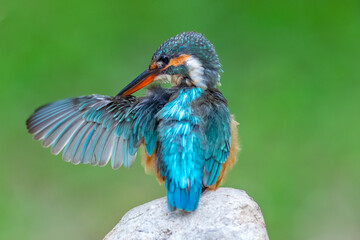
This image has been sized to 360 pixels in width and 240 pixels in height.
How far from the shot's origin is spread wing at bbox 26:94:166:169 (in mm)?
3555

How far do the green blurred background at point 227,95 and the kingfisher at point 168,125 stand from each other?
1886mm

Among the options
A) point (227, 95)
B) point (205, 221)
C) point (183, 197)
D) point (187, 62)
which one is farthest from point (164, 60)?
point (227, 95)

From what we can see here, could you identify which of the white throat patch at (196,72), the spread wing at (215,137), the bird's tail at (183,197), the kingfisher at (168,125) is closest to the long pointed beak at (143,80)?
the kingfisher at (168,125)

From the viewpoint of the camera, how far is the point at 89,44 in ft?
21.8

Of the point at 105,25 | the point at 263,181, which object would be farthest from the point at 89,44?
the point at 263,181

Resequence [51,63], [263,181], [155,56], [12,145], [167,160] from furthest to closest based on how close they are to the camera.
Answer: [51,63] → [12,145] → [263,181] → [155,56] → [167,160]

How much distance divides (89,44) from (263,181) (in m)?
2.41

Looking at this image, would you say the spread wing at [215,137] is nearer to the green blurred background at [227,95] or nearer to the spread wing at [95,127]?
the spread wing at [95,127]

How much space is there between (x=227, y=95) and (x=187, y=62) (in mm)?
2849

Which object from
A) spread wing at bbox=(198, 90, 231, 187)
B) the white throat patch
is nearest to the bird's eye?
the white throat patch

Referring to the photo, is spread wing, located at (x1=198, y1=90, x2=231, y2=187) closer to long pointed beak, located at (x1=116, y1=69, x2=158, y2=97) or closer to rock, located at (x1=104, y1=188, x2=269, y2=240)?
rock, located at (x1=104, y1=188, x2=269, y2=240)

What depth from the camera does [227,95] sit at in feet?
20.7

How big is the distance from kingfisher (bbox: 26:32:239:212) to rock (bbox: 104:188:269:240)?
7cm

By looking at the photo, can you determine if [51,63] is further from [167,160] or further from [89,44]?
[167,160]
